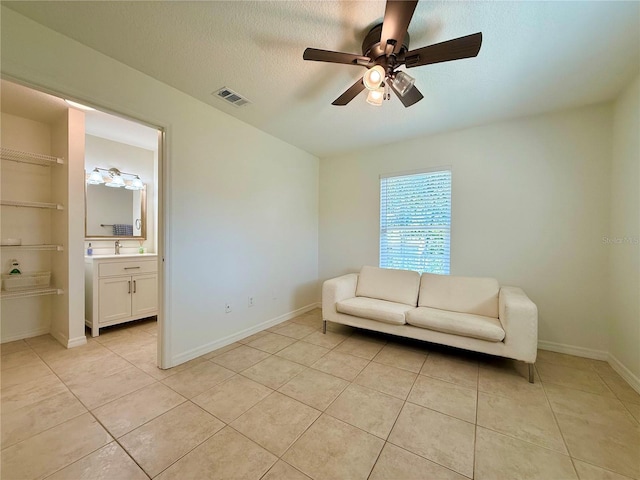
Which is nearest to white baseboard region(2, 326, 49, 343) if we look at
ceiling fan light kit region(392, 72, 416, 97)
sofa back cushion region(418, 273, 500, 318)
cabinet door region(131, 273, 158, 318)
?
cabinet door region(131, 273, 158, 318)

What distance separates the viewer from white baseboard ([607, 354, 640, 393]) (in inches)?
77.5

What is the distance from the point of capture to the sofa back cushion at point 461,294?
2.62 m

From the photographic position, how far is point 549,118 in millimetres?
2650

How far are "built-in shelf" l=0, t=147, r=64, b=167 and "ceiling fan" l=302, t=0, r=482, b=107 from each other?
10.1ft

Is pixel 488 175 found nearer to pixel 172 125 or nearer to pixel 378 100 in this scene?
pixel 378 100

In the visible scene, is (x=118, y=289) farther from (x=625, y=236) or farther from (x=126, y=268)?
(x=625, y=236)

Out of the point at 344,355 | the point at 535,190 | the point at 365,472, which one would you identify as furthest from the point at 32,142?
the point at 535,190

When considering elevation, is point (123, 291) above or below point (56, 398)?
above

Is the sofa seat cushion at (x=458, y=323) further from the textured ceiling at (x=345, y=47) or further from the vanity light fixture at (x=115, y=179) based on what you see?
the vanity light fixture at (x=115, y=179)

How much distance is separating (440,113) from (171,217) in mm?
2900

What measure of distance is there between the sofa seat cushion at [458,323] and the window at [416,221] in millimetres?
850

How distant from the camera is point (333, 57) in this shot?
156 centimetres

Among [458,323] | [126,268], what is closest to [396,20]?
[458,323]

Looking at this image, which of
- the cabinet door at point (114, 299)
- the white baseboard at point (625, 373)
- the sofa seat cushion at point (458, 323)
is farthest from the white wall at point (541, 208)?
the cabinet door at point (114, 299)
